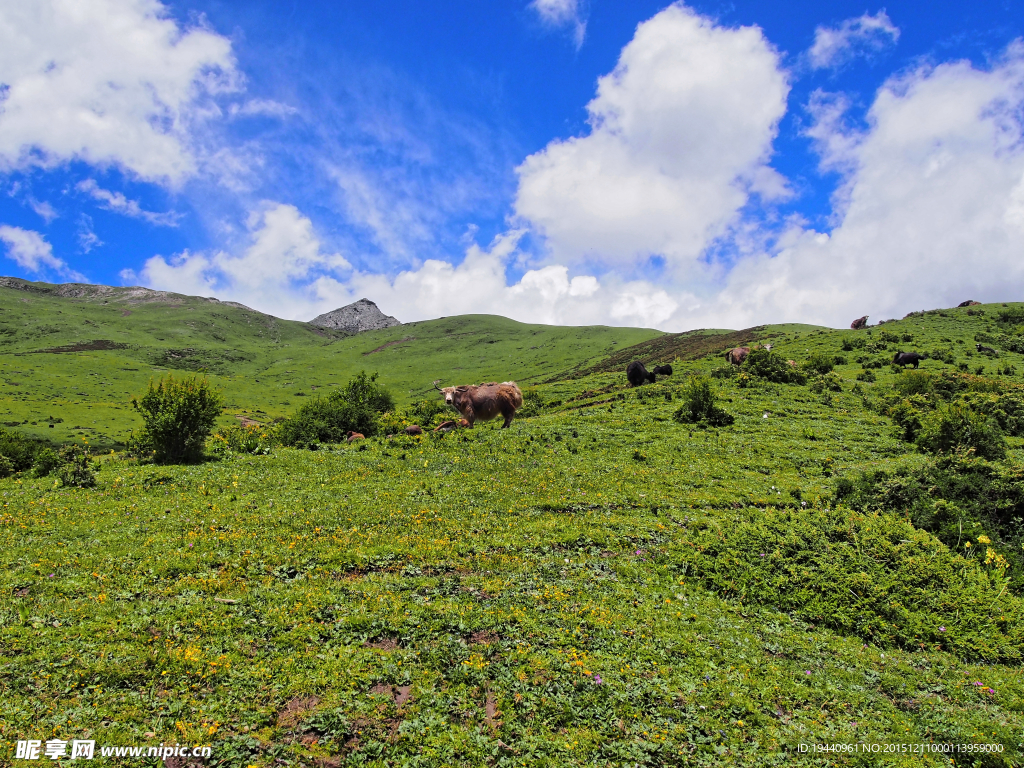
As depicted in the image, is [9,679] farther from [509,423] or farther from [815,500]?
[509,423]

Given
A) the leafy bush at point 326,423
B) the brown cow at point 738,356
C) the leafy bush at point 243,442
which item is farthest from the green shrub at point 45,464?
the brown cow at point 738,356

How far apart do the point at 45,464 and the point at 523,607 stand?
20464mm

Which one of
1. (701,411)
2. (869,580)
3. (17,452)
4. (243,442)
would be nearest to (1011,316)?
(701,411)

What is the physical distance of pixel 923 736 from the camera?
6621 mm

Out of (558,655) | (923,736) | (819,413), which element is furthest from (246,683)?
(819,413)

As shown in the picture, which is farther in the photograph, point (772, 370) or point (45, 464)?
point (772, 370)

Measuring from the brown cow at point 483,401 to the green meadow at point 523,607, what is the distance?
5404 millimetres

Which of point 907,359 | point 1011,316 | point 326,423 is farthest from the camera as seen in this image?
point 1011,316

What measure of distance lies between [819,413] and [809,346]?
26915 mm

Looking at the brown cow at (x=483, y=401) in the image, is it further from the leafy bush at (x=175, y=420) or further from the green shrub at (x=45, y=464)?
the green shrub at (x=45, y=464)

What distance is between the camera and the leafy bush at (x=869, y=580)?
9055 millimetres

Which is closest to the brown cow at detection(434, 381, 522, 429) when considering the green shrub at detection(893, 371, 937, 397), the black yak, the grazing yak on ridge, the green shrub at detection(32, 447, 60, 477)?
the green shrub at detection(32, 447, 60, 477)

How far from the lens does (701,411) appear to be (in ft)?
92.6

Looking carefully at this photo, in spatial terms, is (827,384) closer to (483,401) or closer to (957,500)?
(957,500)
